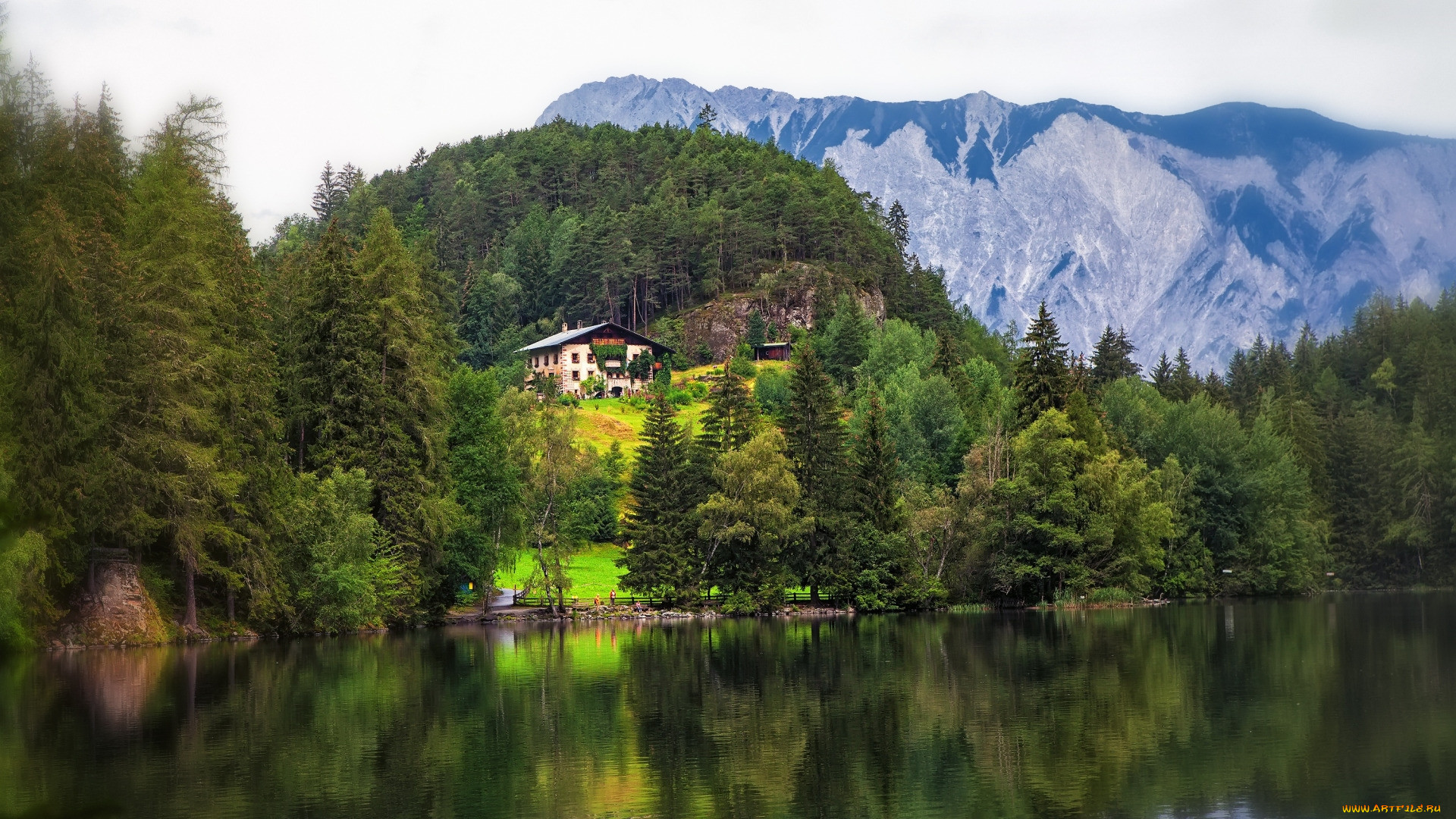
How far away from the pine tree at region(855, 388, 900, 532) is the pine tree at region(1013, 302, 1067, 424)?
1018 centimetres

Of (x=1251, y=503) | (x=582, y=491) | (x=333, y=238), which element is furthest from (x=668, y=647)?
(x=1251, y=503)

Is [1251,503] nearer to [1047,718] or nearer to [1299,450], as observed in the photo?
[1299,450]

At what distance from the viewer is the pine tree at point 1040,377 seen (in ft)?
264

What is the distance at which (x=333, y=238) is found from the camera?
2562 inches

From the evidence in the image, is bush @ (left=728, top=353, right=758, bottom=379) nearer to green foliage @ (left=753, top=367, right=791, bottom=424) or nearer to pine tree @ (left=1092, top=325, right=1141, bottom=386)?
green foliage @ (left=753, top=367, right=791, bottom=424)

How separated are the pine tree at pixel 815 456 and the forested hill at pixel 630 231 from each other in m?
74.4

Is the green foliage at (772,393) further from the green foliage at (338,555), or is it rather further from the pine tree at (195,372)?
the pine tree at (195,372)

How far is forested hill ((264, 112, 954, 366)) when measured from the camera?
510ft

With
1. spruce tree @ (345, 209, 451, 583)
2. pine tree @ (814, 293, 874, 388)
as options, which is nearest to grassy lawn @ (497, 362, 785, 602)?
pine tree @ (814, 293, 874, 388)

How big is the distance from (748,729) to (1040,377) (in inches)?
2098

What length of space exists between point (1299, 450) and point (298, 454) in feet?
262

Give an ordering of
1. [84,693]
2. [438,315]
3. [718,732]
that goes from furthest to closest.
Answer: [438,315] < [84,693] < [718,732]

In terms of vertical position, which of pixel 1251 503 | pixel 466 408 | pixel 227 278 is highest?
pixel 227 278

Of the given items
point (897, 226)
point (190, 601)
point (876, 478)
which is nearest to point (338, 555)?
point (190, 601)
